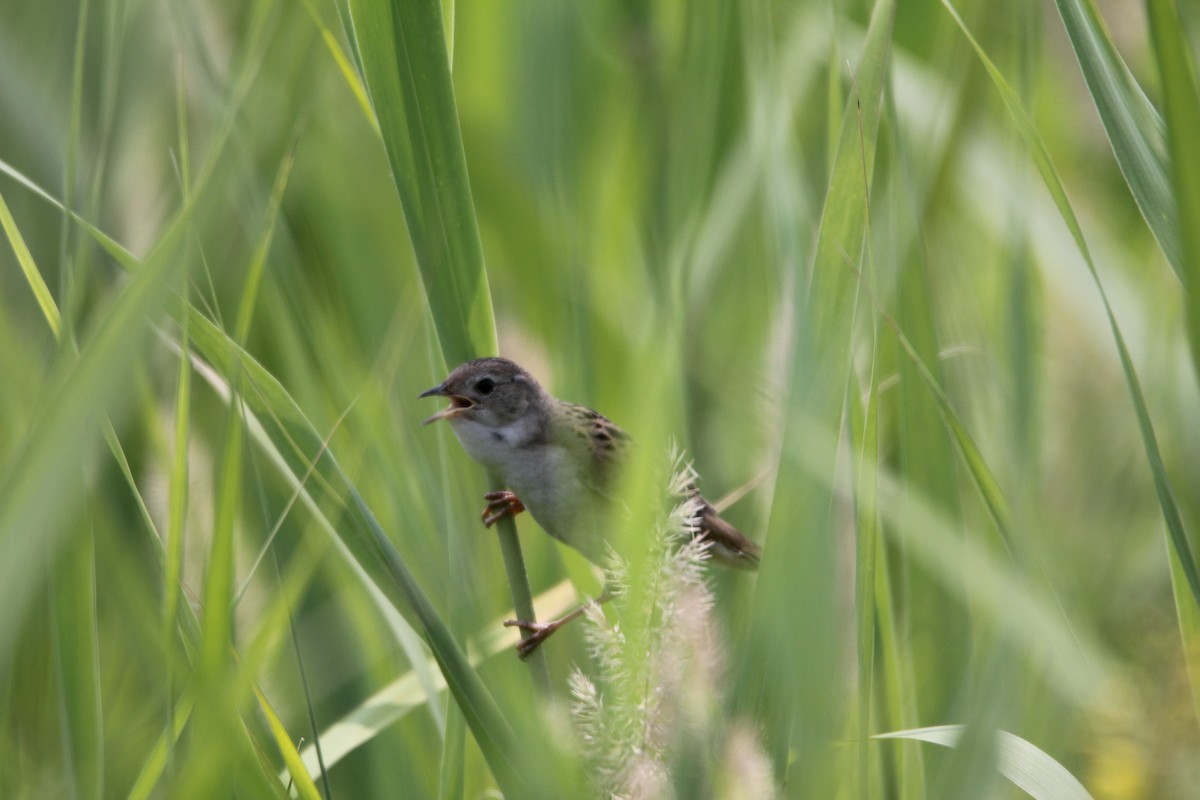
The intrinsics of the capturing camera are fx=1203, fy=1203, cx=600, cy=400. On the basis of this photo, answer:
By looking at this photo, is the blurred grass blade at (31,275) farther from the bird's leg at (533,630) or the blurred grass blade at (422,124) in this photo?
the bird's leg at (533,630)

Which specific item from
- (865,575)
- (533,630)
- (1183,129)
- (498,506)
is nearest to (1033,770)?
(865,575)

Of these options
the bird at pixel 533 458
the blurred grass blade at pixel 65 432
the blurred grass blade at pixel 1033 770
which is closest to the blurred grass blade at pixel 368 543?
the blurred grass blade at pixel 65 432

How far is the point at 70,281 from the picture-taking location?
1657 millimetres

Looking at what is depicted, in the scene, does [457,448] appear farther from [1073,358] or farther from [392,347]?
[1073,358]

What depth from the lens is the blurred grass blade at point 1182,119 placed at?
1.52 m

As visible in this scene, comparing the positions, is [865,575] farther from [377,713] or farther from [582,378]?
[377,713]

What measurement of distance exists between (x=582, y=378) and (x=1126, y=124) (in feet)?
3.35

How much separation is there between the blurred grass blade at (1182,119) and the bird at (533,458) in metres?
0.84

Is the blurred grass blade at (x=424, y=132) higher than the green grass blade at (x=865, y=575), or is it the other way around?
the blurred grass blade at (x=424, y=132)

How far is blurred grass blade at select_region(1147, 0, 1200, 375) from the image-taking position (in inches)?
59.8

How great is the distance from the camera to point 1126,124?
1.70 metres


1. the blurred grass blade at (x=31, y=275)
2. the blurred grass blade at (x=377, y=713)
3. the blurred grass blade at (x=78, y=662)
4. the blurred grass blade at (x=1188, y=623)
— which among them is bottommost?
the blurred grass blade at (x=377, y=713)

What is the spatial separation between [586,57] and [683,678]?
1.88 metres

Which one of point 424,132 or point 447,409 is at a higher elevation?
point 424,132
